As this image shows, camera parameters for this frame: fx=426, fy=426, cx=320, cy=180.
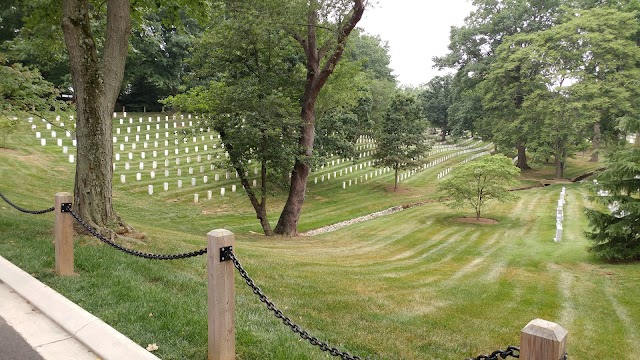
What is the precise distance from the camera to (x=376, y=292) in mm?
8180

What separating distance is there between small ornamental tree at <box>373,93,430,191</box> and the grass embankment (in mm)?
18529

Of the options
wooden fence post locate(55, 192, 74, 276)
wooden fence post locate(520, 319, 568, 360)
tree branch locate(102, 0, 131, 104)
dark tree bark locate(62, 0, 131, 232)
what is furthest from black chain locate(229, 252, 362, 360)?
tree branch locate(102, 0, 131, 104)

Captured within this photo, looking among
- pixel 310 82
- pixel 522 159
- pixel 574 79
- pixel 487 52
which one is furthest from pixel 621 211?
pixel 487 52

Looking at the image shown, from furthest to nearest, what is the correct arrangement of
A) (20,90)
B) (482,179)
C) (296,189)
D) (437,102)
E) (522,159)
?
(437,102) → (522,159) → (482,179) → (296,189) → (20,90)

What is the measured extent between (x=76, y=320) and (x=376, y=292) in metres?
5.19

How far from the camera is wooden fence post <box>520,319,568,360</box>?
90.1 inches

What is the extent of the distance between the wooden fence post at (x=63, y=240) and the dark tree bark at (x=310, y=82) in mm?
11305

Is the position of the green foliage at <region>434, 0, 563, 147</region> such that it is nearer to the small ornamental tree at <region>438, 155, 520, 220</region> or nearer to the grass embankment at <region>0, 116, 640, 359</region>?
the small ornamental tree at <region>438, 155, 520, 220</region>

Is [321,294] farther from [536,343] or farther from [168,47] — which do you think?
[168,47]

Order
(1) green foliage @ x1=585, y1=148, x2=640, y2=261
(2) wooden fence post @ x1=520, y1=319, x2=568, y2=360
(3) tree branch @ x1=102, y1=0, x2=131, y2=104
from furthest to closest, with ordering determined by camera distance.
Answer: (1) green foliage @ x1=585, y1=148, x2=640, y2=261
(3) tree branch @ x1=102, y1=0, x2=131, y2=104
(2) wooden fence post @ x1=520, y1=319, x2=568, y2=360

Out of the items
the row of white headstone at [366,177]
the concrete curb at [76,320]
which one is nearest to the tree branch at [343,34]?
the concrete curb at [76,320]

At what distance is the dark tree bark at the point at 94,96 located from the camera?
7.89 meters

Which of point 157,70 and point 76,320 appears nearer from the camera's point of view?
point 76,320

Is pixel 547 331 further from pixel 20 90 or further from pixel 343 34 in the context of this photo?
pixel 343 34
